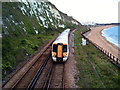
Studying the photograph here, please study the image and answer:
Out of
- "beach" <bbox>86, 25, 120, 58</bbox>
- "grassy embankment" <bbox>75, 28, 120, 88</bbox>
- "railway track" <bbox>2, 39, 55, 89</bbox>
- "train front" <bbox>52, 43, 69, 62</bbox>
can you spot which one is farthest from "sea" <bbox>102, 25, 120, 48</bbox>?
"railway track" <bbox>2, 39, 55, 89</bbox>

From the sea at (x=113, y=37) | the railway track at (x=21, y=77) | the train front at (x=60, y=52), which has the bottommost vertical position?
the railway track at (x=21, y=77)

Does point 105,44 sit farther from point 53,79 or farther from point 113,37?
point 113,37

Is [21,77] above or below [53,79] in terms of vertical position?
above

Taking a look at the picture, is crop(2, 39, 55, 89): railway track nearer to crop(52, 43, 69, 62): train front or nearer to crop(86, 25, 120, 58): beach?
crop(52, 43, 69, 62): train front

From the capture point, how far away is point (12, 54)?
72.7 ft

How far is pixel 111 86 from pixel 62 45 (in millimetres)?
9026

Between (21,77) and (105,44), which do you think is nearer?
(21,77)

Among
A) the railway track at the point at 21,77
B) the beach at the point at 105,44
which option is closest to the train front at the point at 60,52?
the railway track at the point at 21,77

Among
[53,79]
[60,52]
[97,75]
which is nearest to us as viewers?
[53,79]

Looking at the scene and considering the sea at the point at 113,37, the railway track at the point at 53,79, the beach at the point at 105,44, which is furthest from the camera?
the sea at the point at 113,37

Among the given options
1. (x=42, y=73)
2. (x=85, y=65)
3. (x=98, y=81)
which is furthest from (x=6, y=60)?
(x=98, y=81)

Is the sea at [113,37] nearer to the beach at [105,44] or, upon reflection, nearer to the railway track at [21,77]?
the beach at [105,44]

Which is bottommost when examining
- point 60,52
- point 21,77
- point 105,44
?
point 21,77

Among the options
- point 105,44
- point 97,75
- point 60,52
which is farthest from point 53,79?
point 105,44
